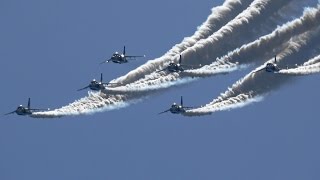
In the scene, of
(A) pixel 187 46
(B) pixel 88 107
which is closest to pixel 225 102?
(A) pixel 187 46

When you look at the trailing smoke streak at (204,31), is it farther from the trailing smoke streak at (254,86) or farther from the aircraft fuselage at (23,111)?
the aircraft fuselage at (23,111)

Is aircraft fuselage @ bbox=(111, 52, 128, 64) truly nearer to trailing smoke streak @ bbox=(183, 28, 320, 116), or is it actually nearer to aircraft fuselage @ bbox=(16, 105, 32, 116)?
aircraft fuselage @ bbox=(16, 105, 32, 116)

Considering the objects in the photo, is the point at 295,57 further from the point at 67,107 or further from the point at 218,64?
the point at 67,107

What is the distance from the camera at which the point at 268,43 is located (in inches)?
3095

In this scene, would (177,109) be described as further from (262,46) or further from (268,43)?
(268,43)

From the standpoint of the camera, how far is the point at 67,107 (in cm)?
8800

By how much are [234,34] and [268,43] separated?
11.1 feet

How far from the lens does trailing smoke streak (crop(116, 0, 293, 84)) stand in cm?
7994

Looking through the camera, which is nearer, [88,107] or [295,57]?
[295,57]

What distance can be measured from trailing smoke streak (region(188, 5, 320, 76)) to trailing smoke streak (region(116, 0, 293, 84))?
729 millimetres

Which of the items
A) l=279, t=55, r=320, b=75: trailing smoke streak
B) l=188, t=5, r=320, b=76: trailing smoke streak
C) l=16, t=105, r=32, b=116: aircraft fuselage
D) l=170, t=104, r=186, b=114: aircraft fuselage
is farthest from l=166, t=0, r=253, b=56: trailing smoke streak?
l=16, t=105, r=32, b=116: aircraft fuselage

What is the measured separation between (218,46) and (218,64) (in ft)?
4.68

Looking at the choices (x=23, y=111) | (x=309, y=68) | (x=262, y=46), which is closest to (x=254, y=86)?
(x=262, y=46)

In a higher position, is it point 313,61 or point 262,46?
point 262,46
